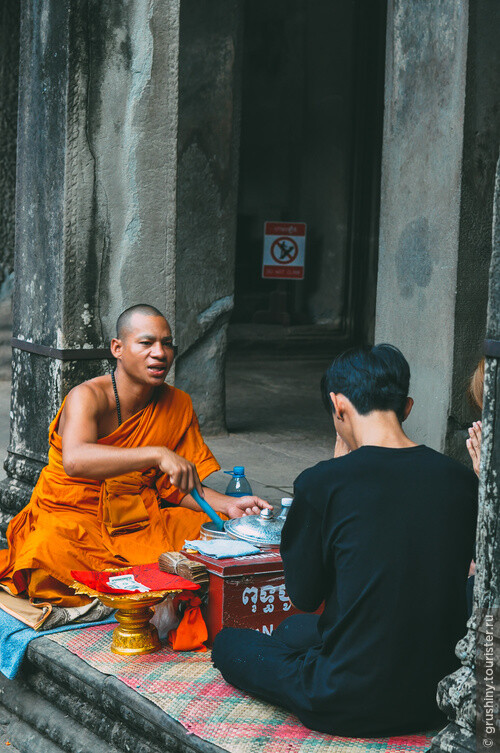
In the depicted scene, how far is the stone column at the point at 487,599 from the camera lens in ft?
7.00

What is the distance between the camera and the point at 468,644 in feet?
7.27

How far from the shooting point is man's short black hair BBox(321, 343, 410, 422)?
2.50 metres

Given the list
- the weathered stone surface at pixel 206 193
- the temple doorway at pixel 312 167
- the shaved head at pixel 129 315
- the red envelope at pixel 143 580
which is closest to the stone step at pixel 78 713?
the red envelope at pixel 143 580

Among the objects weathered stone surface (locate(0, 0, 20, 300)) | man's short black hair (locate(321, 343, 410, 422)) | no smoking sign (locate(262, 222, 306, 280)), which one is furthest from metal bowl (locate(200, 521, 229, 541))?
no smoking sign (locate(262, 222, 306, 280))

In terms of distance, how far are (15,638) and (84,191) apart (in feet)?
6.02

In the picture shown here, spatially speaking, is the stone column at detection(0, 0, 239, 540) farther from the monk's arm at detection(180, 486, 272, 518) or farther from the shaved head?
the monk's arm at detection(180, 486, 272, 518)

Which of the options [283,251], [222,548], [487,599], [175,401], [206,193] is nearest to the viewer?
[487,599]

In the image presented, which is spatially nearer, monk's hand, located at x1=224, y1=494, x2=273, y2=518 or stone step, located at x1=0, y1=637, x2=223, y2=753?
stone step, located at x1=0, y1=637, x2=223, y2=753

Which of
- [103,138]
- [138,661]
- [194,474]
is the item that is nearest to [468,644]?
[138,661]

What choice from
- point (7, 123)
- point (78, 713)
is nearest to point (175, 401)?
point (78, 713)

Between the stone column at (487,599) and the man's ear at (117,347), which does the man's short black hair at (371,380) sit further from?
the man's ear at (117,347)

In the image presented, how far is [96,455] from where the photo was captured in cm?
352

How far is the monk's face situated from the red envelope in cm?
77

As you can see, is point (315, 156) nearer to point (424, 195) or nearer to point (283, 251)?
point (283, 251)
